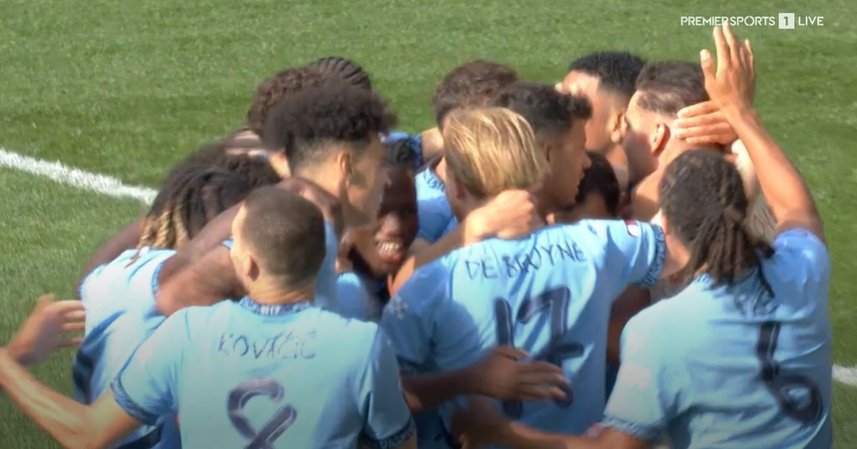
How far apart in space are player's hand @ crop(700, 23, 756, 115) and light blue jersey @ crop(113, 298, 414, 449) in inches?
46.1

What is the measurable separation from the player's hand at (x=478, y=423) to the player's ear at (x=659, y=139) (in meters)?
1.16

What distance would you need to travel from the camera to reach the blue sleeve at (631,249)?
3336 millimetres

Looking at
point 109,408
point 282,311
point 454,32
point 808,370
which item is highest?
point 282,311

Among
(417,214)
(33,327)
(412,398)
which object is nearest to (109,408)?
(33,327)

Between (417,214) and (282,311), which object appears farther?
(417,214)

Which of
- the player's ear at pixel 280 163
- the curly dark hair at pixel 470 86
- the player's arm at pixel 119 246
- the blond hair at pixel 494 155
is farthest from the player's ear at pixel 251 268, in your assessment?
the curly dark hair at pixel 470 86

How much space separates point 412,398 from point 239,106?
6.08m

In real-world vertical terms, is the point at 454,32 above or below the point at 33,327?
below

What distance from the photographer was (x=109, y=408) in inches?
119

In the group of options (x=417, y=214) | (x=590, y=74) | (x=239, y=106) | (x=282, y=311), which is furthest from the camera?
(x=239, y=106)

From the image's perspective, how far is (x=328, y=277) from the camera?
10.3ft

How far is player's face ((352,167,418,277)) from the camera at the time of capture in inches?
147

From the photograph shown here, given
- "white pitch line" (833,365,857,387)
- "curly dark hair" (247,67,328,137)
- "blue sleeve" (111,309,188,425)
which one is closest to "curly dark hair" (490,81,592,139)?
"curly dark hair" (247,67,328,137)

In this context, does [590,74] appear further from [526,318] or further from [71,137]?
[71,137]
